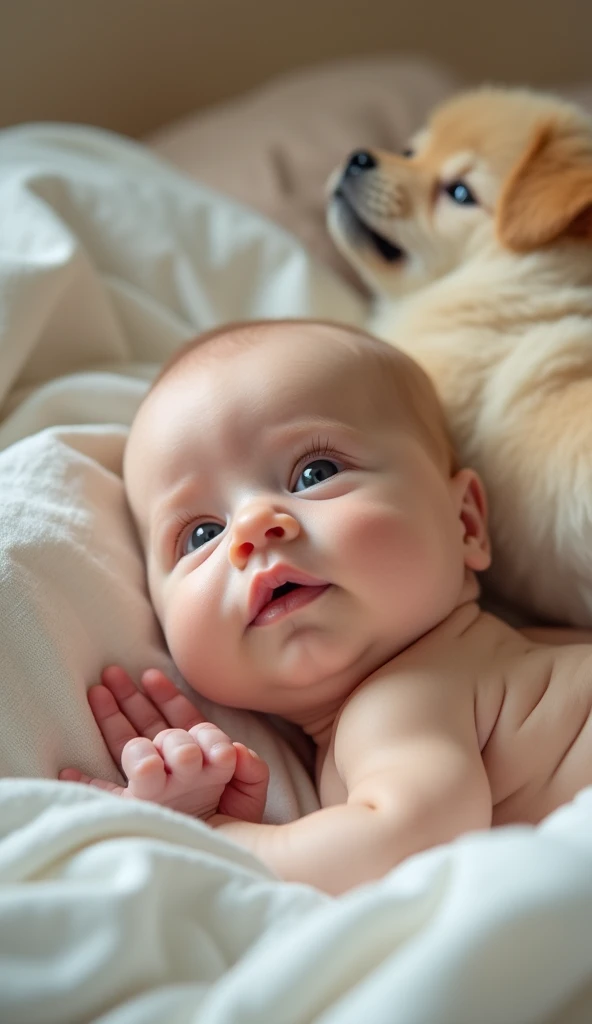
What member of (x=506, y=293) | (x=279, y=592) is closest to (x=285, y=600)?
(x=279, y=592)

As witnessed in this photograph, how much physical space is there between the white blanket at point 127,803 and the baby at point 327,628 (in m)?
0.06

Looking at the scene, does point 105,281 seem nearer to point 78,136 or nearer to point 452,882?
point 78,136

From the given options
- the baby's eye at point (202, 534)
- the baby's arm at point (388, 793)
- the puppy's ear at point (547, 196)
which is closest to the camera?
the baby's arm at point (388, 793)

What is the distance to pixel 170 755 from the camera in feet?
2.63

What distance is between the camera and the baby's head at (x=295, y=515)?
87 centimetres

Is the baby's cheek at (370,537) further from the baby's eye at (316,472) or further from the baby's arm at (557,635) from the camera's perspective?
the baby's arm at (557,635)

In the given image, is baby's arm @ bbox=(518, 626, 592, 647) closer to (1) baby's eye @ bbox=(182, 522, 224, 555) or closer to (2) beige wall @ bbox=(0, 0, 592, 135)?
(1) baby's eye @ bbox=(182, 522, 224, 555)

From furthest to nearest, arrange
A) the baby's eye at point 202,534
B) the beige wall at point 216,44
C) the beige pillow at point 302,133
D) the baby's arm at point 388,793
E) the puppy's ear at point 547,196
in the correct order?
the beige wall at point 216,44
the beige pillow at point 302,133
the puppy's ear at point 547,196
the baby's eye at point 202,534
the baby's arm at point 388,793

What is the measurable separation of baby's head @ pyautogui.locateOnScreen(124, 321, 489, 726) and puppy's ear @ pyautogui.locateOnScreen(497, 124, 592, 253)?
0.24 metres

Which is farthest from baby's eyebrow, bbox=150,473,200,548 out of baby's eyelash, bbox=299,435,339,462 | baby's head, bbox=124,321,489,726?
baby's eyelash, bbox=299,435,339,462

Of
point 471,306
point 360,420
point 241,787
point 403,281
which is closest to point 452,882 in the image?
point 241,787

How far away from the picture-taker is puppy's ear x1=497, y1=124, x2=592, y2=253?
1.11 metres

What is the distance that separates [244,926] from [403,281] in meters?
0.88

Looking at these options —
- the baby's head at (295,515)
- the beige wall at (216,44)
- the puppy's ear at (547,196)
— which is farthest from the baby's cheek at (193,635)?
the beige wall at (216,44)
